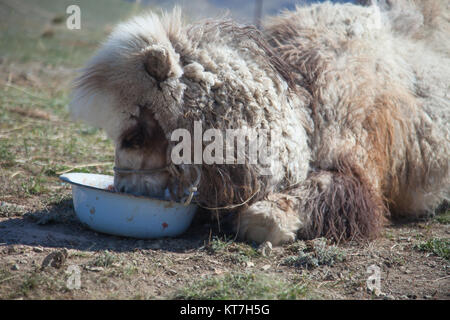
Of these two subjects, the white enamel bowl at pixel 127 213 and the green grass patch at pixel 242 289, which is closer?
the green grass patch at pixel 242 289

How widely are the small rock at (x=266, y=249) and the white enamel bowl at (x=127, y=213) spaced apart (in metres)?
0.53

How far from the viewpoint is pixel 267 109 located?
116 inches

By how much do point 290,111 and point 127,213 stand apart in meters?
1.22

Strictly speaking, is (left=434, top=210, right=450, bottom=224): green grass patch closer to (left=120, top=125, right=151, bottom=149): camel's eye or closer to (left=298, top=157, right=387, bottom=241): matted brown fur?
(left=298, top=157, right=387, bottom=241): matted brown fur

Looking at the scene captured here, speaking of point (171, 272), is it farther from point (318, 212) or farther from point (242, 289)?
point (318, 212)

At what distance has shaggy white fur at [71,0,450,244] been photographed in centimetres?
284

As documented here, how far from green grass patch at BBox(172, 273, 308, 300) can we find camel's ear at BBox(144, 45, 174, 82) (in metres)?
1.21

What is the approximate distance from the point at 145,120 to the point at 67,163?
1.87m

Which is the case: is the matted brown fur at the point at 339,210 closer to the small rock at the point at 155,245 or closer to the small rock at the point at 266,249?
the small rock at the point at 266,249

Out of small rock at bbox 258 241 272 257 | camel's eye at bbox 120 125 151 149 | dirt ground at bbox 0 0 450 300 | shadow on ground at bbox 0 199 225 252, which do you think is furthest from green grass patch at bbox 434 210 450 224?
camel's eye at bbox 120 125 151 149

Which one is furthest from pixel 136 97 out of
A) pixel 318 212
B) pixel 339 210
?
pixel 339 210

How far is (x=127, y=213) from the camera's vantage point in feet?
9.43

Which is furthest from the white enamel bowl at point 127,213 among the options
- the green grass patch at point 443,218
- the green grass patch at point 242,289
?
the green grass patch at point 443,218

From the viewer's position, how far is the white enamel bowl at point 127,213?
285 centimetres
